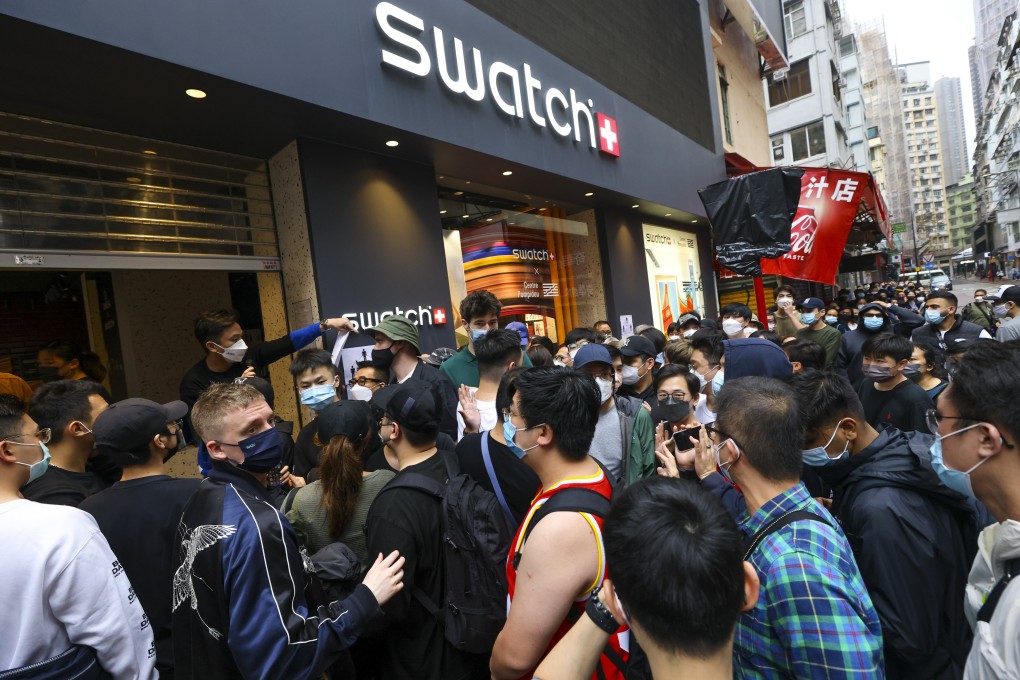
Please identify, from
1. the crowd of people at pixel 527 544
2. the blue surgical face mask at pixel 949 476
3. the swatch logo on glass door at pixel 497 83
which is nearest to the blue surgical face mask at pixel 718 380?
the crowd of people at pixel 527 544

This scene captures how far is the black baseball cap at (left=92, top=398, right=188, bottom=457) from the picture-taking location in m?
2.30

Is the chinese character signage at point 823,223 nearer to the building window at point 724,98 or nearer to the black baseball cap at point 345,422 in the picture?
the building window at point 724,98

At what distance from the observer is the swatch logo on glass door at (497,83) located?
19.3 ft

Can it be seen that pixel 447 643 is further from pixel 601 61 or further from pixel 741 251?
pixel 601 61

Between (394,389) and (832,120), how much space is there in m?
29.5

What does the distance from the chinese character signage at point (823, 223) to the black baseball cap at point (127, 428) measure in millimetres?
9313

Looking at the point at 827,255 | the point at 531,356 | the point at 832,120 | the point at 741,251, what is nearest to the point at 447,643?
the point at 531,356

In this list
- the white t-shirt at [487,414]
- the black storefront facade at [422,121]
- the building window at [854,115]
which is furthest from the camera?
the building window at [854,115]

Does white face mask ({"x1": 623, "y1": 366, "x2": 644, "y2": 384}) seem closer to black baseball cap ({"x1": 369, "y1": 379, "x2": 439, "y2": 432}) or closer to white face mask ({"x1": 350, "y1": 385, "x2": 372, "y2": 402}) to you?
white face mask ({"x1": 350, "y1": 385, "x2": 372, "y2": 402})

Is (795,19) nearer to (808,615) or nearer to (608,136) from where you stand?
(608,136)

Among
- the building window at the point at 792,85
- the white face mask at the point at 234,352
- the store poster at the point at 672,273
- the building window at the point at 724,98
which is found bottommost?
the white face mask at the point at 234,352

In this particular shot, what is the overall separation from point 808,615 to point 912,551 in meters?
0.72

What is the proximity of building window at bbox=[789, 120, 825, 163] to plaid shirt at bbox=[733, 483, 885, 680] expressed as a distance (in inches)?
1153

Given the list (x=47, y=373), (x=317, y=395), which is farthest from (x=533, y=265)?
(x=47, y=373)
